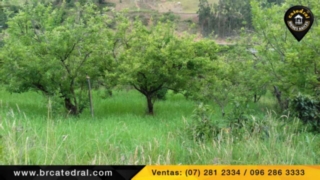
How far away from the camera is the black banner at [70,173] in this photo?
2.23 metres

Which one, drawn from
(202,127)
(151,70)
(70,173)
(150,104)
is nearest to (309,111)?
(202,127)

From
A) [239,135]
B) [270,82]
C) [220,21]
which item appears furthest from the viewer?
[270,82]

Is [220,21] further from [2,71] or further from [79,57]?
[2,71]

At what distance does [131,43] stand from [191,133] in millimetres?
4317

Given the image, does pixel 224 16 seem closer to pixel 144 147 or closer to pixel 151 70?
pixel 151 70

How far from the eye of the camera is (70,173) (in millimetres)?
2242

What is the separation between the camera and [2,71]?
7.55 metres

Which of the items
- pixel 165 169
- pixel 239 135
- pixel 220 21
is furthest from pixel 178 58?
pixel 165 169

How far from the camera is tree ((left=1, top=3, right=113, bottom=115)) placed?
7.30 meters

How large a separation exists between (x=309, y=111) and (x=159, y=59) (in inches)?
157

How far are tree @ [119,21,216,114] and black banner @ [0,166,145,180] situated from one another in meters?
5.23

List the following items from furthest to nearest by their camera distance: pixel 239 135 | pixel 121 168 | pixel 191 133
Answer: pixel 191 133
pixel 239 135
pixel 121 168

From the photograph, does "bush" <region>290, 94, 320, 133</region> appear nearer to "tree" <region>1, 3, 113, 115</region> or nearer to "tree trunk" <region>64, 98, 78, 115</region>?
"tree" <region>1, 3, 113, 115</region>

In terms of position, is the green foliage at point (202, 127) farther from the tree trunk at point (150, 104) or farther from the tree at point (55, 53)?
the tree at point (55, 53)
